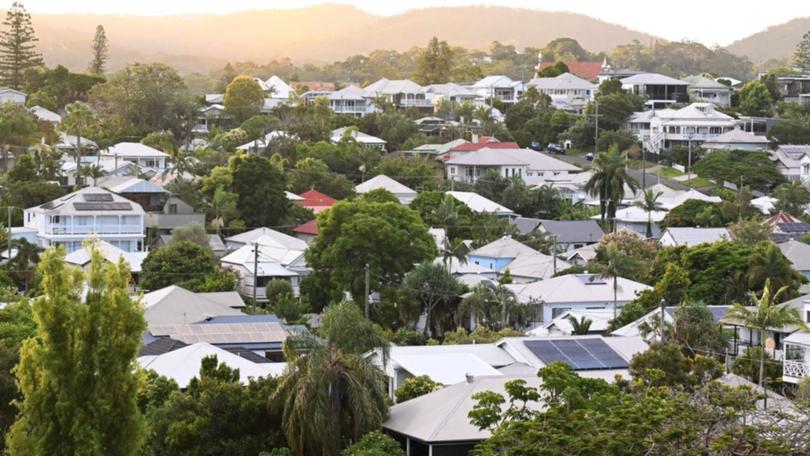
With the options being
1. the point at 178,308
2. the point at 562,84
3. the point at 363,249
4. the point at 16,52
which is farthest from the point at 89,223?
the point at 16,52

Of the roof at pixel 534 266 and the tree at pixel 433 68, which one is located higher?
the tree at pixel 433 68

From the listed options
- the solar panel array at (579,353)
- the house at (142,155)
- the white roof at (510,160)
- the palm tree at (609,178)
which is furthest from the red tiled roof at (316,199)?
the solar panel array at (579,353)

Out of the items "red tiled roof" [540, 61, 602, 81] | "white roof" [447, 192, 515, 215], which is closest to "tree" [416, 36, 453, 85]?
"red tiled roof" [540, 61, 602, 81]

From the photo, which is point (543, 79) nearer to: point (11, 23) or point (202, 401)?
point (11, 23)

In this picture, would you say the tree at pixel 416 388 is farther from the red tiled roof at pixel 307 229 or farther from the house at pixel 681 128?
the house at pixel 681 128

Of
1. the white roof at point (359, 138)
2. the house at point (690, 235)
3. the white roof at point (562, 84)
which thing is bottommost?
the house at point (690, 235)

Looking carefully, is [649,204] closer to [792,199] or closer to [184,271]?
[792,199]
